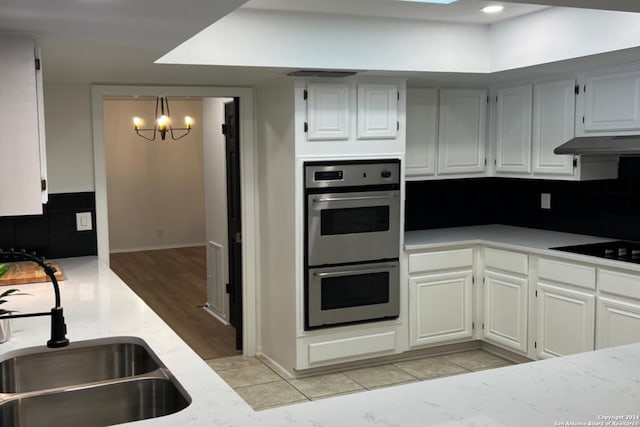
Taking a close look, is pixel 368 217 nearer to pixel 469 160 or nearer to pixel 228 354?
pixel 469 160

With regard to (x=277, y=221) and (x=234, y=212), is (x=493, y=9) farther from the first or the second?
(x=234, y=212)

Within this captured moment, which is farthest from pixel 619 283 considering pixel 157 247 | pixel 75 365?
pixel 157 247

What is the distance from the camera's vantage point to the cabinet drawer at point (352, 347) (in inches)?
172

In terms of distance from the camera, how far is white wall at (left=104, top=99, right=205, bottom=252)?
9289 millimetres

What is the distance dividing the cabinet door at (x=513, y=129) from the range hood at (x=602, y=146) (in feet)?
1.21

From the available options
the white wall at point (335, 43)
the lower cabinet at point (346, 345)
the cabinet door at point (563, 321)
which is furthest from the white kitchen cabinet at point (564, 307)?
the white wall at point (335, 43)

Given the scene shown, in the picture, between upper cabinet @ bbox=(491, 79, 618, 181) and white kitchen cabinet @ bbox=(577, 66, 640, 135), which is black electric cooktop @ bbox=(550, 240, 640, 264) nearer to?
upper cabinet @ bbox=(491, 79, 618, 181)

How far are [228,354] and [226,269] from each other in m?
0.87

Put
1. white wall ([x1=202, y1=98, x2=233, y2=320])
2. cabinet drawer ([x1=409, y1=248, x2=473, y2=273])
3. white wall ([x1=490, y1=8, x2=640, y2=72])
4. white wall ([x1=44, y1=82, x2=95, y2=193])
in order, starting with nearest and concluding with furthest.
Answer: white wall ([x1=490, y1=8, x2=640, y2=72]) < white wall ([x1=44, y1=82, x2=95, y2=193]) < cabinet drawer ([x1=409, y1=248, x2=473, y2=273]) < white wall ([x1=202, y1=98, x2=233, y2=320])

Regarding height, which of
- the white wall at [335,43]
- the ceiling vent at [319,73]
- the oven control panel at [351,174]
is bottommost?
the oven control panel at [351,174]

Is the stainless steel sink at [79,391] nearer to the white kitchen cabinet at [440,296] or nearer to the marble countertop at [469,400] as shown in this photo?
the marble countertop at [469,400]

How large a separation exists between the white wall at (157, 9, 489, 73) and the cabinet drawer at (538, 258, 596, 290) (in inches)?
52.2

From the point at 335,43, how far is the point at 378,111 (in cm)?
71

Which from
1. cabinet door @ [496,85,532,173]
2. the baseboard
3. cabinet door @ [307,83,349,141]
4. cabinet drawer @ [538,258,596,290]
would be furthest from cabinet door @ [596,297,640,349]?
the baseboard
